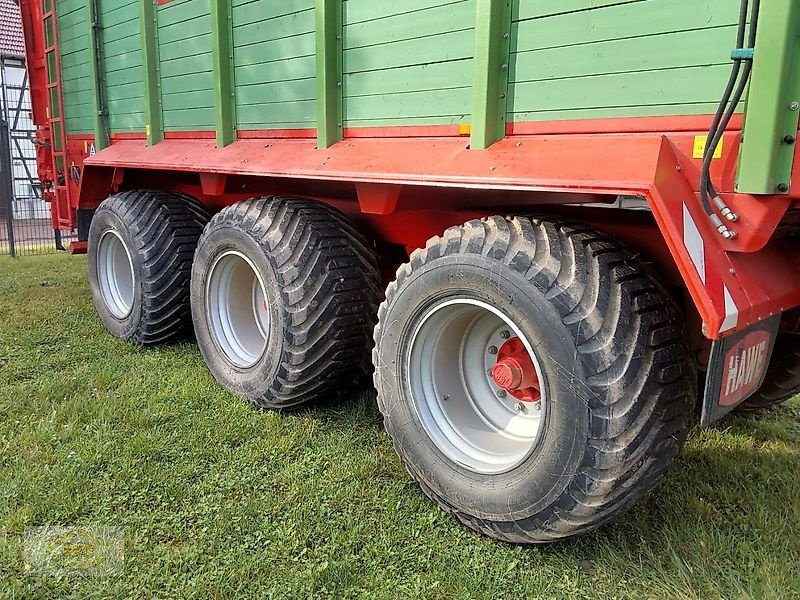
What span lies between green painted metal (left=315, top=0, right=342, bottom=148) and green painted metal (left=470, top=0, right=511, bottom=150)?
893mm

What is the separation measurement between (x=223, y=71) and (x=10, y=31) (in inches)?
729

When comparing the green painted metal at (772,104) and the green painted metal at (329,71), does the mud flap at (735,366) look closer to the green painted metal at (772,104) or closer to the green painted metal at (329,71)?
the green painted metal at (772,104)

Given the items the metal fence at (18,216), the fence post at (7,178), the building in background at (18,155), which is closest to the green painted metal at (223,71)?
the metal fence at (18,216)

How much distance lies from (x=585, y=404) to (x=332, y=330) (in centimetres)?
153

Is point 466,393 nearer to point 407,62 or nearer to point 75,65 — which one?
point 407,62

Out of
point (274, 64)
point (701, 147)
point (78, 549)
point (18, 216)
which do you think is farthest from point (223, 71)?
point (18, 216)

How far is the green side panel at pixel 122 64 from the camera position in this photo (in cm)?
475

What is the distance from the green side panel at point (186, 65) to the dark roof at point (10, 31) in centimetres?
1660

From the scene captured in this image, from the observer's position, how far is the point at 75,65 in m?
5.70

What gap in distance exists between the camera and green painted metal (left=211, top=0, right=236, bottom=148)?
383 centimetres

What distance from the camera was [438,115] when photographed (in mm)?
2795

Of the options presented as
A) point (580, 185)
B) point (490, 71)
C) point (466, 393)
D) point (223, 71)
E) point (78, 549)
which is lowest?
point (78, 549)

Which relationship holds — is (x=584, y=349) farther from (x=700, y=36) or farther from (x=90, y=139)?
(x=90, y=139)

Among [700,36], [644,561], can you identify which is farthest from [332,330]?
[700,36]
